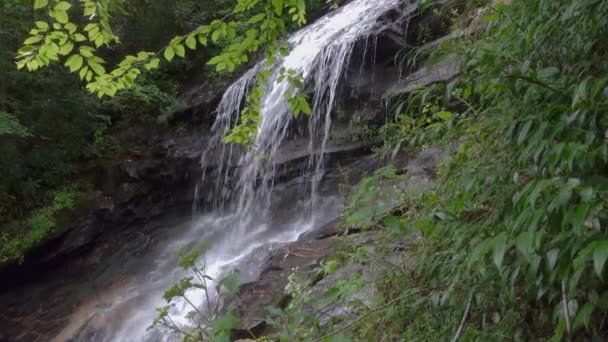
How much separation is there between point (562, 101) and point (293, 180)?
6156 mm

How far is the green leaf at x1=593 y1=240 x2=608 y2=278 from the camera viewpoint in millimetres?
921

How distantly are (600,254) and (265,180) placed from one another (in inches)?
278

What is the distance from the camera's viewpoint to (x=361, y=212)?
5.54 ft

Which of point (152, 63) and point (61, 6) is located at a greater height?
point (61, 6)

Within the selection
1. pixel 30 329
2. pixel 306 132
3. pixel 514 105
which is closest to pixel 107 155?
pixel 30 329

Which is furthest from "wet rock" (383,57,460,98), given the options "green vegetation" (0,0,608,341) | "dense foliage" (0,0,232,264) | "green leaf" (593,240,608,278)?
"green leaf" (593,240,608,278)

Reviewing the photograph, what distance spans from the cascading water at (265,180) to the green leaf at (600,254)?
5012 millimetres

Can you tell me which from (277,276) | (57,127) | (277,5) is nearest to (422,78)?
(277,276)

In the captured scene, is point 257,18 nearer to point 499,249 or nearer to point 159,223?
point 499,249

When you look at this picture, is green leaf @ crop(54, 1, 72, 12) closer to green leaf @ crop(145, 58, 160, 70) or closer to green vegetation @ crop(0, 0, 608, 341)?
green vegetation @ crop(0, 0, 608, 341)

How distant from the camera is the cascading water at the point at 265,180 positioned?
262 inches

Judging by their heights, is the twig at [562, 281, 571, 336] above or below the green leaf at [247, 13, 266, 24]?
below

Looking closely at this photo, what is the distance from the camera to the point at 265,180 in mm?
7895

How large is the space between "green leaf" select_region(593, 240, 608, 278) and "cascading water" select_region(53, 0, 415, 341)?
501cm
